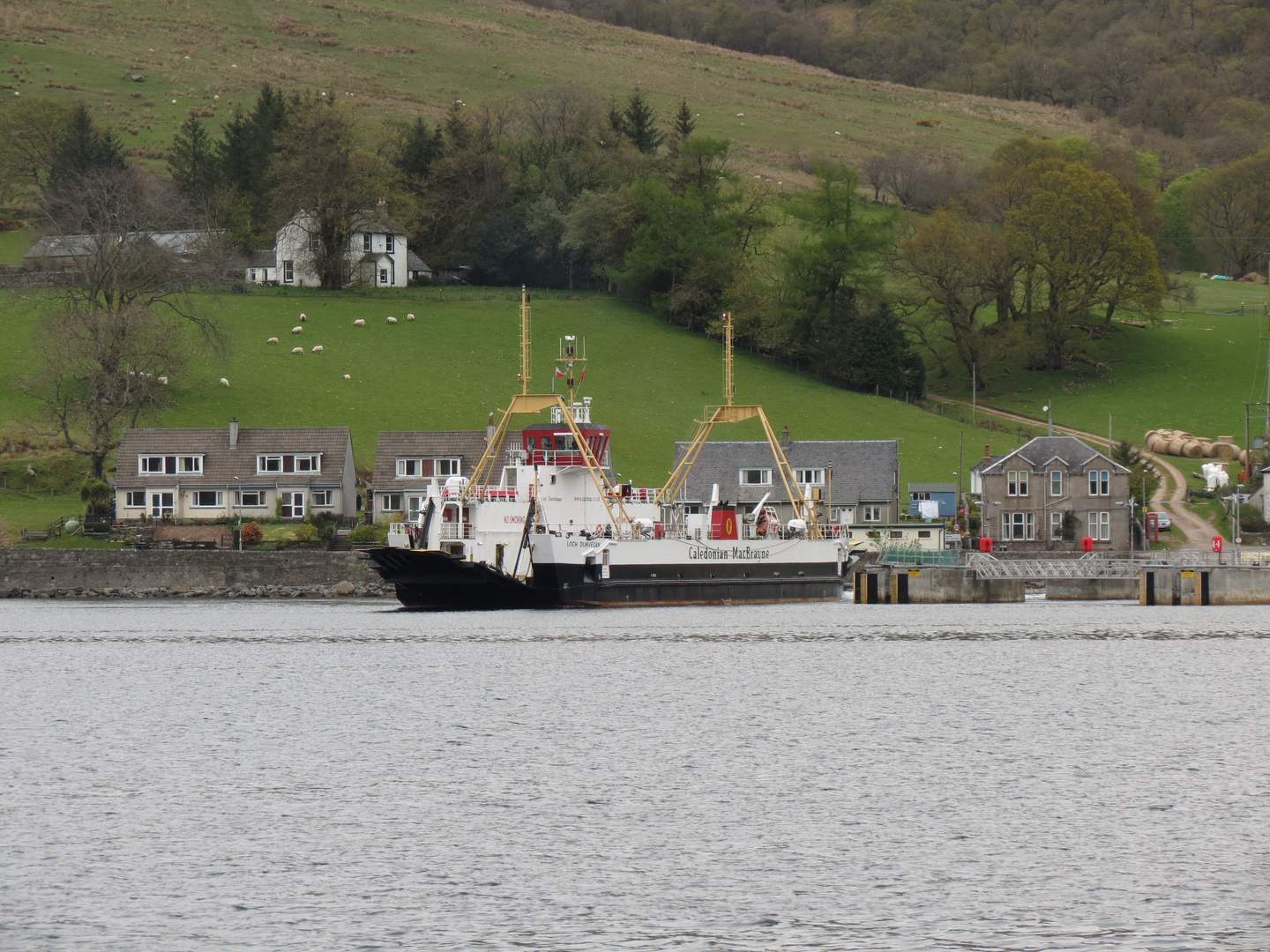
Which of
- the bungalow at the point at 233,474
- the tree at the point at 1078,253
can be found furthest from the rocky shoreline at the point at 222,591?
the tree at the point at 1078,253

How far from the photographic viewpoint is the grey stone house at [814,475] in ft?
291

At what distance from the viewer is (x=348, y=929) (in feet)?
62.6

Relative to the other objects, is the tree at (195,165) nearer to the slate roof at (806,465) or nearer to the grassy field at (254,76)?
the grassy field at (254,76)

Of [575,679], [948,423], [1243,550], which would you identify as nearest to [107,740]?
[575,679]

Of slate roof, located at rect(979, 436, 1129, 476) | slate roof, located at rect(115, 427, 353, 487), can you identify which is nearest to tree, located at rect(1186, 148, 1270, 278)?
slate roof, located at rect(979, 436, 1129, 476)

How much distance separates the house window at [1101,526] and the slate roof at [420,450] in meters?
30.0

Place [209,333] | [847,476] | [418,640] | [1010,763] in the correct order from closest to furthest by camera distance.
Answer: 1. [1010,763]
2. [418,640]
3. [847,476]
4. [209,333]

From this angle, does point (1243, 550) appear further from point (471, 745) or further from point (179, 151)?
point (179, 151)

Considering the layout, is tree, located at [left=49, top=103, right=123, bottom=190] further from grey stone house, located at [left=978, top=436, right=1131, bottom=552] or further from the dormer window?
grey stone house, located at [left=978, top=436, right=1131, bottom=552]

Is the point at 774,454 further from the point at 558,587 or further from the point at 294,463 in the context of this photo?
the point at 294,463

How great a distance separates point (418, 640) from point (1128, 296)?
75.6 m

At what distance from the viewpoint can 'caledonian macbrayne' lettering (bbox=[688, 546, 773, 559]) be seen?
69062mm

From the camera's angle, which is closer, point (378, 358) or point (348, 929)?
point (348, 929)

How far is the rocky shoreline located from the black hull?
8.06m
